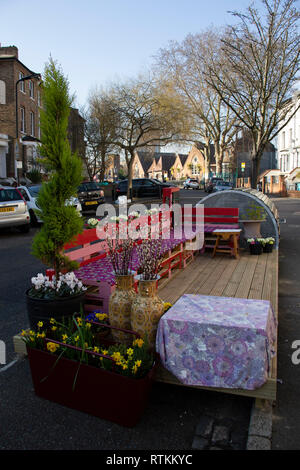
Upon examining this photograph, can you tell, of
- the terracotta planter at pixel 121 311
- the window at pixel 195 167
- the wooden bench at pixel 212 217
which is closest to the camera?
the terracotta planter at pixel 121 311

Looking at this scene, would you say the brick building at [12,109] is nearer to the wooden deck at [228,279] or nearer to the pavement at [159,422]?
the wooden deck at [228,279]

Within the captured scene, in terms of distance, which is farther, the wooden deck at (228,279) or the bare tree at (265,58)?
the bare tree at (265,58)

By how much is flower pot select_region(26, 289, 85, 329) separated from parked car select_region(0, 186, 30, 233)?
10545mm

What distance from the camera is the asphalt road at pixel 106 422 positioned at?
3006mm

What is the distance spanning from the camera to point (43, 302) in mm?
4043

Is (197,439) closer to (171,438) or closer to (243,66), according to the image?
(171,438)

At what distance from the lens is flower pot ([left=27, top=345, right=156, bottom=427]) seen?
10.3 ft

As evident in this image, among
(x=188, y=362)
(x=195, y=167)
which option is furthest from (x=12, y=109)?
(x=195, y=167)

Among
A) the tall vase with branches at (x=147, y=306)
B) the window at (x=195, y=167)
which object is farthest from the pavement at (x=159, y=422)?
the window at (x=195, y=167)

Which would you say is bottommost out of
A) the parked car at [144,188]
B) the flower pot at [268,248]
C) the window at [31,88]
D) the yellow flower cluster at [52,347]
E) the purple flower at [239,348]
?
the yellow flower cluster at [52,347]

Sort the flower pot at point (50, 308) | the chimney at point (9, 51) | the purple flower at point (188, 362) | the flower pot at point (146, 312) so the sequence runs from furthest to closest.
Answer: the chimney at point (9, 51)
the flower pot at point (50, 308)
the flower pot at point (146, 312)
the purple flower at point (188, 362)

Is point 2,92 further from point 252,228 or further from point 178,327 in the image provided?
point 178,327

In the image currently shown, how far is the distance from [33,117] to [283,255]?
30.7m

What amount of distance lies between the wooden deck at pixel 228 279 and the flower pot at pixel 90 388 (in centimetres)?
144
